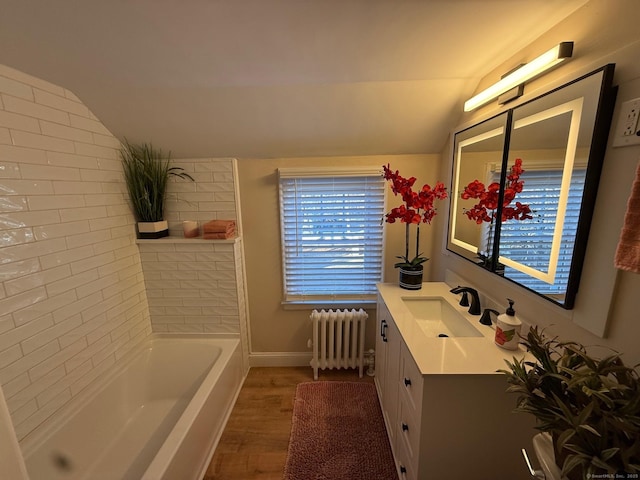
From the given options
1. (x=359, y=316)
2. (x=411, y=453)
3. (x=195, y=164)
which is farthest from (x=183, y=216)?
(x=411, y=453)

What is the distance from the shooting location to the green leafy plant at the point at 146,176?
193 centimetres

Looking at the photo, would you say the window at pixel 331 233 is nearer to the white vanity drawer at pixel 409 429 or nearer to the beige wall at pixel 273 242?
the beige wall at pixel 273 242

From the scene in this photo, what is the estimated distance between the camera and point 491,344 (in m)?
1.18

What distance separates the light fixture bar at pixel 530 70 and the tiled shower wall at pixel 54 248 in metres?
2.29

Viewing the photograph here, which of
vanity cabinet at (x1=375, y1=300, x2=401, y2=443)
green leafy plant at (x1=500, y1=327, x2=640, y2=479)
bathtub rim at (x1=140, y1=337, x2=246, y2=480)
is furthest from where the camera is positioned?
vanity cabinet at (x1=375, y1=300, x2=401, y2=443)

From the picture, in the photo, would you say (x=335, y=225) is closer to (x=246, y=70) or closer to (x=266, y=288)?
(x=266, y=288)

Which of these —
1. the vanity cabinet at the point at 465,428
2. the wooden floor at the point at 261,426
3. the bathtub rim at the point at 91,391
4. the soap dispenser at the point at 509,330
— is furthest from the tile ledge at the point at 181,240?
the soap dispenser at the point at 509,330

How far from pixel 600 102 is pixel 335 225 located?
1594 millimetres

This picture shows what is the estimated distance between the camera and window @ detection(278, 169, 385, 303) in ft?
6.98

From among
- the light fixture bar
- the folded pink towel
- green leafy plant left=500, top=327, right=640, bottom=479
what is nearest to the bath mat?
green leafy plant left=500, top=327, right=640, bottom=479

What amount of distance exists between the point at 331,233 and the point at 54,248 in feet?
5.64

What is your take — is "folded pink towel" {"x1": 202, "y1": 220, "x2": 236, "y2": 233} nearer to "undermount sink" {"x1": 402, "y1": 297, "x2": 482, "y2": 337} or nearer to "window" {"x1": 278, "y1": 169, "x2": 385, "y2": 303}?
"window" {"x1": 278, "y1": 169, "x2": 385, "y2": 303}

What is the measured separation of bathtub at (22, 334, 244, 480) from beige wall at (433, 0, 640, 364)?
1802 millimetres

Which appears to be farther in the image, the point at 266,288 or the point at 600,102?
the point at 266,288
